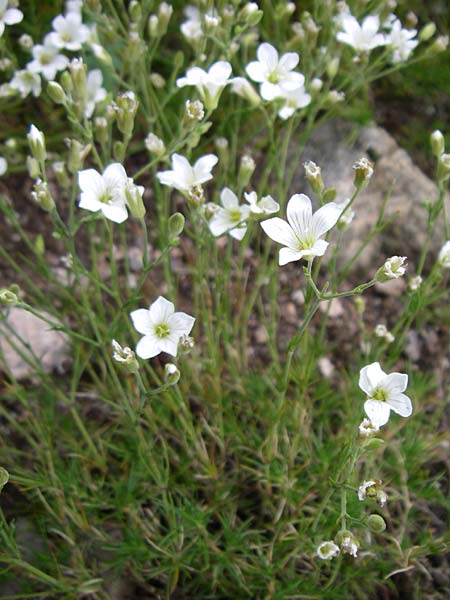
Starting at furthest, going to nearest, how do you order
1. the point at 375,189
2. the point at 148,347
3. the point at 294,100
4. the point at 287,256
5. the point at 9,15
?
the point at 375,189
the point at 294,100
the point at 9,15
the point at 148,347
the point at 287,256

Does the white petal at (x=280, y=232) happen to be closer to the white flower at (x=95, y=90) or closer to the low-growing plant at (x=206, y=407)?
the low-growing plant at (x=206, y=407)

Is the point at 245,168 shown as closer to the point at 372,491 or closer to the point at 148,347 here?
the point at 148,347

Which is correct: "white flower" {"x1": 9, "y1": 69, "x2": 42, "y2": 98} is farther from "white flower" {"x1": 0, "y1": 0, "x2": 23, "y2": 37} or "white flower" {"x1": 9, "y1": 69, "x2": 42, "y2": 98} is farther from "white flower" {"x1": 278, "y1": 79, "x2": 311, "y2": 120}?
"white flower" {"x1": 278, "y1": 79, "x2": 311, "y2": 120}

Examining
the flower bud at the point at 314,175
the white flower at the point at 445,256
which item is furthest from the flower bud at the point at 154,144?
the white flower at the point at 445,256

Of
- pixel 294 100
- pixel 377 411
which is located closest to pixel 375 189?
pixel 294 100

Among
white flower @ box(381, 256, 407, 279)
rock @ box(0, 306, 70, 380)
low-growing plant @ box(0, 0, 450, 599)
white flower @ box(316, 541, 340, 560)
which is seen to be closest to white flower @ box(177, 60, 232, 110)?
low-growing plant @ box(0, 0, 450, 599)
